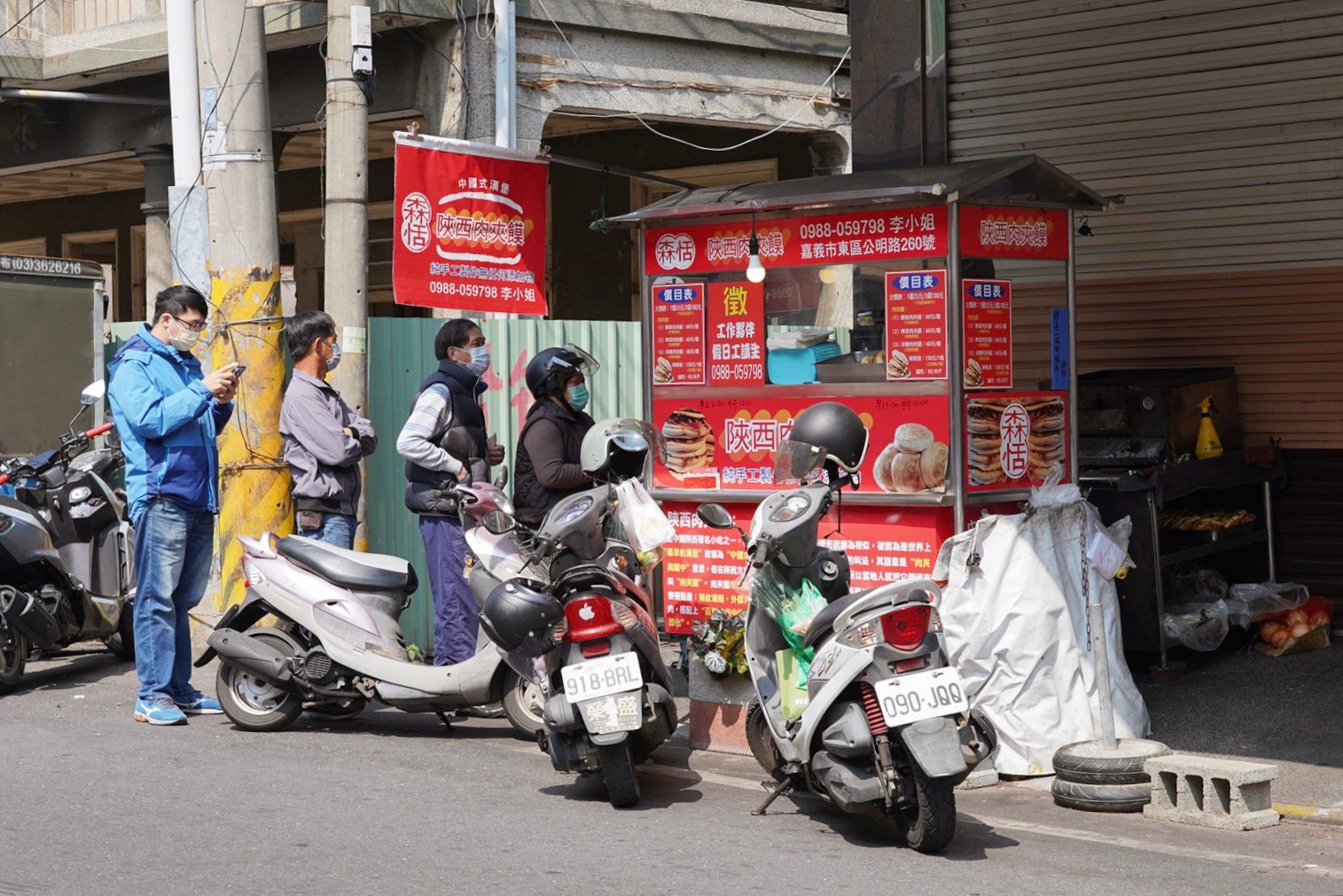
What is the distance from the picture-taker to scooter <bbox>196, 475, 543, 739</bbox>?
7.30m

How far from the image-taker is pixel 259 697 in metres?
7.59

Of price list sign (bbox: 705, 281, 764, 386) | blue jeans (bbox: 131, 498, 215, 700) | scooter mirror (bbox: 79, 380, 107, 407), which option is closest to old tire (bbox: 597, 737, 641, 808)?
price list sign (bbox: 705, 281, 764, 386)

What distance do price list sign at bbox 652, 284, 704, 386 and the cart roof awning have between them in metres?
0.40

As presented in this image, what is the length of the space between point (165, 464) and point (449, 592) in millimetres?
1544

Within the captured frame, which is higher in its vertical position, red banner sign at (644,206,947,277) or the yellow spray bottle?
red banner sign at (644,206,947,277)

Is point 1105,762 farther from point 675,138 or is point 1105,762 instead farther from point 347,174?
point 675,138

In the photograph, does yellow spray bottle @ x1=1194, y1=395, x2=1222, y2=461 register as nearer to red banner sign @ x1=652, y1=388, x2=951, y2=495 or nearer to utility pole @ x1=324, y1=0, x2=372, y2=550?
red banner sign @ x1=652, y1=388, x2=951, y2=495

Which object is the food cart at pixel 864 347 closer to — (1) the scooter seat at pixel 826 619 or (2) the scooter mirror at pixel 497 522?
(1) the scooter seat at pixel 826 619

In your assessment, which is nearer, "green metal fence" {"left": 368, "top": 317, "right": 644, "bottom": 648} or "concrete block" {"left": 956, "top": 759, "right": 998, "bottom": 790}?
"concrete block" {"left": 956, "top": 759, "right": 998, "bottom": 790}

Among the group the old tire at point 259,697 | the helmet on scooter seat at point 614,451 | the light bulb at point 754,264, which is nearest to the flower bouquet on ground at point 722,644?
the helmet on scooter seat at point 614,451

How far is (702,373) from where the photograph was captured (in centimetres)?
800

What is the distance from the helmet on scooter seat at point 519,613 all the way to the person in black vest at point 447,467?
1.81m

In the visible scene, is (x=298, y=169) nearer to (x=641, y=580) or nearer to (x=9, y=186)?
(x=9, y=186)

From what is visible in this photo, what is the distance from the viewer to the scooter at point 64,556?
8562 mm
